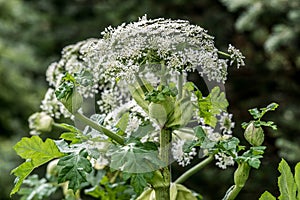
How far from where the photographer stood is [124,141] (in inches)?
22.1

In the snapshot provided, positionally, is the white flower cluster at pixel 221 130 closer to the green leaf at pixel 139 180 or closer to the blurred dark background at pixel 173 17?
the green leaf at pixel 139 180

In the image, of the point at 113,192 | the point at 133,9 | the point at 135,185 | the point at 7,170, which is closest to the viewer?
the point at 135,185

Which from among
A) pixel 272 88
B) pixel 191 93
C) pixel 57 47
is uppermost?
pixel 57 47

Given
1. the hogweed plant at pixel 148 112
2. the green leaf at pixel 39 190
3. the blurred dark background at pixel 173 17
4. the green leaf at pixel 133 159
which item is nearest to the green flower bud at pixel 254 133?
the hogweed plant at pixel 148 112

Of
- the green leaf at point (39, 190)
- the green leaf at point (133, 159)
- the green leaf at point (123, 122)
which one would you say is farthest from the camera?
the green leaf at point (39, 190)

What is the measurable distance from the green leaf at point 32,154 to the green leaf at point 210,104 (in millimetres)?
156

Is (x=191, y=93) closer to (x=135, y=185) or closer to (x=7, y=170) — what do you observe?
(x=135, y=185)

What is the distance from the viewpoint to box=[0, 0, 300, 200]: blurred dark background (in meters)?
2.81

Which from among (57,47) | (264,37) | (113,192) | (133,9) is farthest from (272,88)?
(113,192)

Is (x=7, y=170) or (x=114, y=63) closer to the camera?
(x=114, y=63)

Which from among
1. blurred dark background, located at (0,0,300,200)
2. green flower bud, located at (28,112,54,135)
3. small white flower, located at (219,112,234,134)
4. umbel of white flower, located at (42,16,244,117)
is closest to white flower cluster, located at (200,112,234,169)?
small white flower, located at (219,112,234,134)

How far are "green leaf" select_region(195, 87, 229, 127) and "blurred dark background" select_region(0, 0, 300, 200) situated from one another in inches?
75.4

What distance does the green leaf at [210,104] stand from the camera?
591 mm

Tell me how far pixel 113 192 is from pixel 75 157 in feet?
0.83
